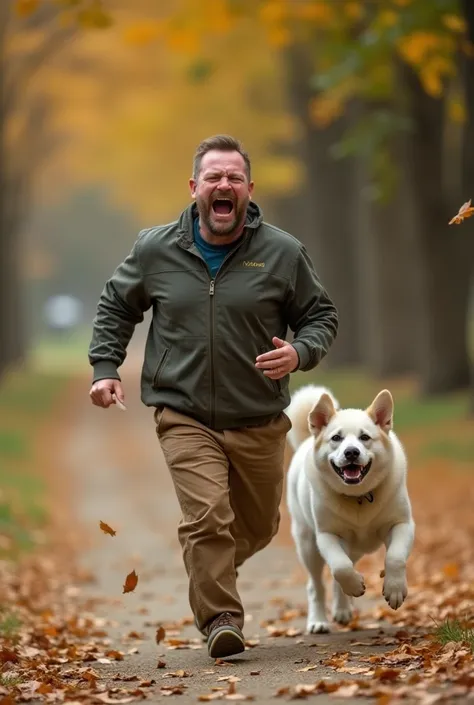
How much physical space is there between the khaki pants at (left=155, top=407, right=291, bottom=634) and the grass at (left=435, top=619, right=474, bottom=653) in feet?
3.24

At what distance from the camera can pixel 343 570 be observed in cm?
661

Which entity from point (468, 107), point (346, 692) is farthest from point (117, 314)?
point (468, 107)

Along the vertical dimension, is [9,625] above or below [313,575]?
below

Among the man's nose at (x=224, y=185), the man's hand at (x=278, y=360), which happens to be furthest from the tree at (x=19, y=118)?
the man's hand at (x=278, y=360)

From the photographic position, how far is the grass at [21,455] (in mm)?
13258

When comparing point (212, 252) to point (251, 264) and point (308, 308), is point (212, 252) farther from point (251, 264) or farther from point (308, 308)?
point (308, 308)

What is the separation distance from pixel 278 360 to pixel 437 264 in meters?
14.9

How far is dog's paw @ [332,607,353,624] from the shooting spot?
7734 millimetres

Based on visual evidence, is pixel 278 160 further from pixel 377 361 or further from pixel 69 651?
pixel 69 651

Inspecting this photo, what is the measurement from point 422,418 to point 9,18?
11032 mm

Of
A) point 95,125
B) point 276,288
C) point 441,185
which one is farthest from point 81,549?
point 95,125

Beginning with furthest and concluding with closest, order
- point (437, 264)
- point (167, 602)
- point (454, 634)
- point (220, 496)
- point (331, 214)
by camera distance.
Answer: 1. point (331, 214)
2. point (437, 264)
3. point (167, 602)
4. point (220, 496)
5. point (454, 634)

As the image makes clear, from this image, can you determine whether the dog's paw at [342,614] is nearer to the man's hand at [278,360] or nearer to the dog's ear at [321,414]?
the dog's ear at [321,414]

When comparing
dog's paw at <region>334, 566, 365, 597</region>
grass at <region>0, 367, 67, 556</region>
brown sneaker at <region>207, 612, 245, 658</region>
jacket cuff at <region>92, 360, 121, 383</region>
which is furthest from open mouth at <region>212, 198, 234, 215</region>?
grass at <region>0, 367, 67, 556</region>
